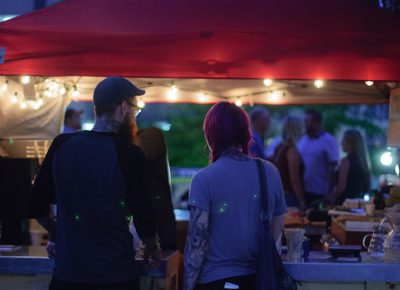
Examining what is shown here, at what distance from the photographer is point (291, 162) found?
8.66m

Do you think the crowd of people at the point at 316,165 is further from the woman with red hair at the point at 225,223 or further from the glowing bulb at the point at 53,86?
the woman with red hair at the point at 225,223

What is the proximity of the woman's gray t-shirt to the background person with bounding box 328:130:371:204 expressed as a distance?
5351 mm

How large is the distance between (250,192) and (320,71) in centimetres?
169

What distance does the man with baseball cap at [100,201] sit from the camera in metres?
3.20

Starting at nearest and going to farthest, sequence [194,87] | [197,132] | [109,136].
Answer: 1. [109,136]
2. [194,87]
3. [197,132]

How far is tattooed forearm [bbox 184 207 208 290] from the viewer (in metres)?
3.36

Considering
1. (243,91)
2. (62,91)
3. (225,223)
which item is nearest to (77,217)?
→ (225,223)

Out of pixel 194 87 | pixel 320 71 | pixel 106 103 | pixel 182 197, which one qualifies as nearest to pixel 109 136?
pixel 106 103

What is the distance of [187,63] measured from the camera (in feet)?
15.7

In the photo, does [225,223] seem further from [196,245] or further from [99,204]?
[99,204]

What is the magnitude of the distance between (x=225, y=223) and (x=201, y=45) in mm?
1692

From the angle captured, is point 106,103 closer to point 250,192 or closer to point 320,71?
point 250,192

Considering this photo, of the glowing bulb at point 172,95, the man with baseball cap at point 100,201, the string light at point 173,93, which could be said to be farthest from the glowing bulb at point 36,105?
the man with baseball cap at point 100,201

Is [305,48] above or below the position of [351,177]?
above
